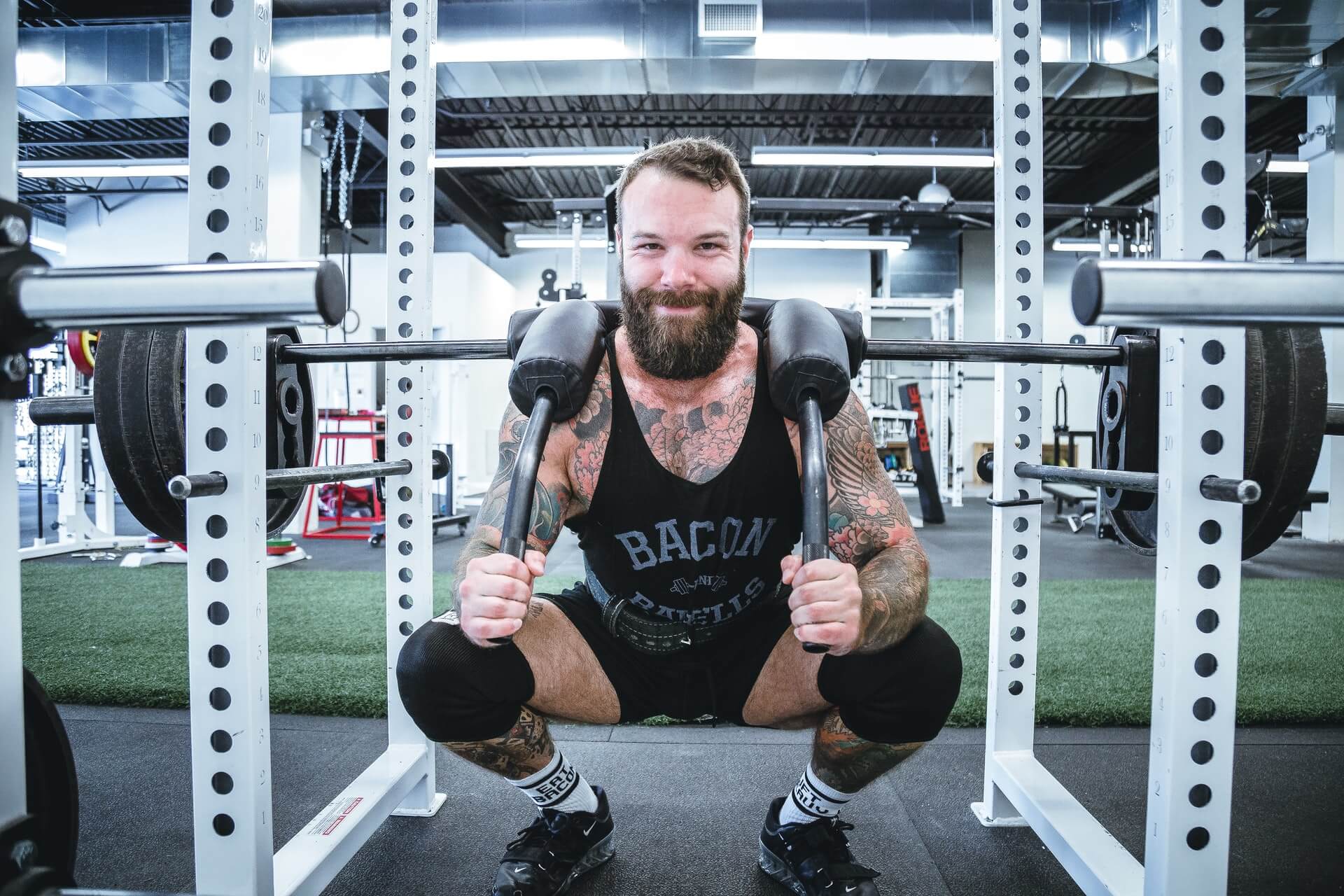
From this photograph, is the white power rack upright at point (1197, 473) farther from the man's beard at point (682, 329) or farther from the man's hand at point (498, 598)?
the man's hand at point (498, 598)

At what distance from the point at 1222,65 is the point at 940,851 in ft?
4.38

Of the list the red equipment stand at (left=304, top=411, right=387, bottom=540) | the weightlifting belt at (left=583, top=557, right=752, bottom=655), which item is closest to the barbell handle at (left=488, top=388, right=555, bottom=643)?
the weightlifting belt at (left=583, top=557, right=752, bottom=655)

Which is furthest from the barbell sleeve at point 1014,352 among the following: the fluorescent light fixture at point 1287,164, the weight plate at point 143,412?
the fluorescent light fixture at point 1287,164

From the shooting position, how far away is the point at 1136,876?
109cm

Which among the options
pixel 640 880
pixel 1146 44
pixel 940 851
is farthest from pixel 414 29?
pixel 1146 44

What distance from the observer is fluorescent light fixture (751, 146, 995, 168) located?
19.4 ft

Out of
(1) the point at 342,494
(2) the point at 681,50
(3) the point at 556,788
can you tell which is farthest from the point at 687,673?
(1) the point at 342,494

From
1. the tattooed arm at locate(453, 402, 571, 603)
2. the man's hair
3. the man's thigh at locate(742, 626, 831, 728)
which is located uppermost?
the man's hair

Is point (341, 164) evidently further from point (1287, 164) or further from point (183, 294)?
point (1287, 164)

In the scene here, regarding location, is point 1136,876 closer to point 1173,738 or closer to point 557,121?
point 1173,738

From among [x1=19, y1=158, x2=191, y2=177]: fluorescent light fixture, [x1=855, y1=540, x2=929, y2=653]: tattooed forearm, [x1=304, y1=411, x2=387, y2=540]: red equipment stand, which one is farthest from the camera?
[x1=19, y1=158, x2=191, y2=177]: fluorescent light fixture

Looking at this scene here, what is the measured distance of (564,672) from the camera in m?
1.25

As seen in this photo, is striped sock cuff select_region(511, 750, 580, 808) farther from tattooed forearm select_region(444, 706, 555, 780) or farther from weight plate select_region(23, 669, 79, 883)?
weight plate select_region(23, 669, 79, 883)

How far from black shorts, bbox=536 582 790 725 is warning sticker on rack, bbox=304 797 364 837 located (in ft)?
1.72
